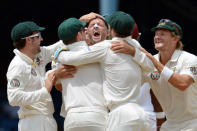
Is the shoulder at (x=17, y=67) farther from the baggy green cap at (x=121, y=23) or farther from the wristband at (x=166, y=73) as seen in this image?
the wristband at (x=166, y=73)

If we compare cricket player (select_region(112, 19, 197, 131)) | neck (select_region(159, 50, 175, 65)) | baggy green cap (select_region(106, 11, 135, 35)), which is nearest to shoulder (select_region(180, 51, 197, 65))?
cricket player (select_region(112, 19, 197, 131))

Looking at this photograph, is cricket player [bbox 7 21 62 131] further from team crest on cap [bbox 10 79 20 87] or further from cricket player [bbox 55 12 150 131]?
cricket player [bbox 55 12 150 131]

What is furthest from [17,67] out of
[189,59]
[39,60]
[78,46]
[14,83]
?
[189,59]

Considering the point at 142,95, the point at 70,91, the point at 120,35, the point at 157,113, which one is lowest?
the point at 157,113

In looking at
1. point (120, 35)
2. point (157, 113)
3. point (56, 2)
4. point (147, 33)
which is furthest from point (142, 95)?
point (56, 2)

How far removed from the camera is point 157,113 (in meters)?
6.38

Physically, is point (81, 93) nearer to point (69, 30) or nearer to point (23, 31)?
point (69, 30)

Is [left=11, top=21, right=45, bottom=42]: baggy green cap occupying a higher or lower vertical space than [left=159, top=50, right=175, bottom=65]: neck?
higher

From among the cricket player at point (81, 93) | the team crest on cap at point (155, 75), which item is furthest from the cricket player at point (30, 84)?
the team crest on cap at point (155, 75)

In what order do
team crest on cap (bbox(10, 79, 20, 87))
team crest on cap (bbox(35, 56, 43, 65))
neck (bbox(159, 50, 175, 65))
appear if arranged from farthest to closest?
1. team crest on cap (bbox(35, 56, 43, 65))
2. neck (bbox(159, 50, 175, 65))
3. team crest on cap (bbox(10, 79, 20, 87))

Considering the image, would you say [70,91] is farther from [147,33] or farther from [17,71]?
[147,33]

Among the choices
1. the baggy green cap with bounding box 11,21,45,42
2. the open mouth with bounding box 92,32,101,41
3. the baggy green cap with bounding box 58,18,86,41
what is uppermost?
the baggy green cap with bounding box 58,18,86,41

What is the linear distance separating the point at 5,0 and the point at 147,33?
300 cm

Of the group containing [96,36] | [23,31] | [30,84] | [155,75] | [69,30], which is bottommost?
[30,84]
